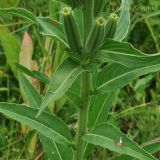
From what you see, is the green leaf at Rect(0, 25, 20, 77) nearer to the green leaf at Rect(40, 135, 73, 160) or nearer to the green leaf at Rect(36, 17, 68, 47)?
the green leaf at Rect(40, 135, 73, 160)

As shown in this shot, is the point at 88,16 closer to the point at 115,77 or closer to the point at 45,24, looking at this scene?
the point at 45,24

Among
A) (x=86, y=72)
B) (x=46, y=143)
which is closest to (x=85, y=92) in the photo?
(x=86, y=72)

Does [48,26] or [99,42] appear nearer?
[99,42]

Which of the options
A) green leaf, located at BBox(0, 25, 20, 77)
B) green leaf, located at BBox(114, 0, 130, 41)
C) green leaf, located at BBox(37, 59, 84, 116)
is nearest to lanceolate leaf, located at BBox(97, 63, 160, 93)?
green leaf, located at BBox(114, 0, 130, 41)

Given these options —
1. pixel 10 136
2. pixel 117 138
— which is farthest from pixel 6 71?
pixel 117 138

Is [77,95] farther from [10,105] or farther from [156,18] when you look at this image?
[156,18]

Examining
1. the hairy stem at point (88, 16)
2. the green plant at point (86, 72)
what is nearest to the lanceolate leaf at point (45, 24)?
the green plant at point (86, 72)
